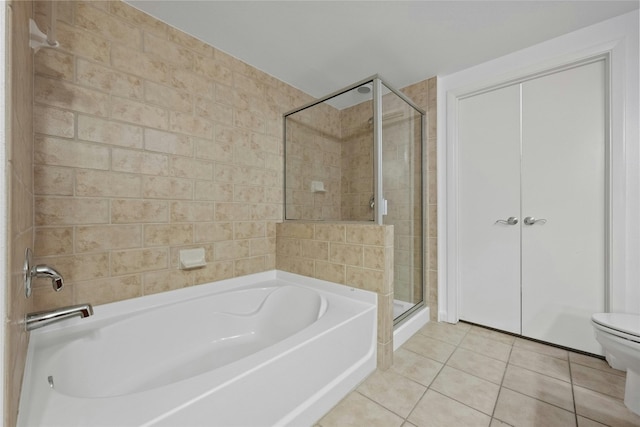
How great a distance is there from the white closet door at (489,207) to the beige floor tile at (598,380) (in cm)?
45

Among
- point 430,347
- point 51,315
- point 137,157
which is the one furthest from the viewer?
point 430,347

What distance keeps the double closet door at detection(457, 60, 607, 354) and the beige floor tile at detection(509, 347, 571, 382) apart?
0.75 feet

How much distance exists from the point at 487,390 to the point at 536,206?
1311mm

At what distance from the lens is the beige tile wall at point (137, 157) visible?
1.27 metres

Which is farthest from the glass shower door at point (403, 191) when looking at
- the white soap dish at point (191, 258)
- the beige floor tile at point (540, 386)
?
the white soap dish at point (191, 258)

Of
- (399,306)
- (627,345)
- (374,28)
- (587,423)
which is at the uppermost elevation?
(374,28)

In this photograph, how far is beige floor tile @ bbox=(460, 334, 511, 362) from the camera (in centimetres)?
173

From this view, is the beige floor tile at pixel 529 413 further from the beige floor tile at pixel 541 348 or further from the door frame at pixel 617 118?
the door frame at pixel 617 118

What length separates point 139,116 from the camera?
4.93 ft

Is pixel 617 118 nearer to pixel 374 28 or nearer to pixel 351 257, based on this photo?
pixel 374 28

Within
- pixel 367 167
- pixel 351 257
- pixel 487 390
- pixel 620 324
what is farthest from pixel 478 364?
pixel 367 167

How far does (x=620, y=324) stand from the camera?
1.26 m

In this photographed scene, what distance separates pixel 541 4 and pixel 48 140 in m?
2.73

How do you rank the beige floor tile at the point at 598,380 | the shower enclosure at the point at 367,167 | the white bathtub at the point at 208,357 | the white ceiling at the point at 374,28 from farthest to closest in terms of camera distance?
1. the shower enclosure at the point at 367,167
2. the white ceiling at the point at 374,28
3. the beige floor tile at the point at 598,380
4. the white bathtub at the point at 208,357
